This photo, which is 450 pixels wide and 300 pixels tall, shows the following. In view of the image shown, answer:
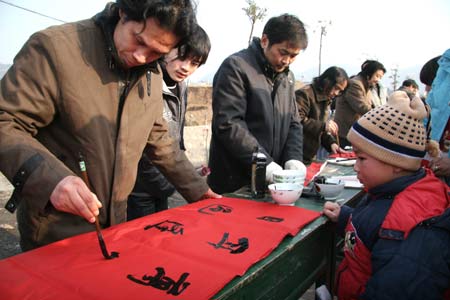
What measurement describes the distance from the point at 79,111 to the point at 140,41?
1.17 ft

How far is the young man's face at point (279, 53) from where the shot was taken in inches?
91.4

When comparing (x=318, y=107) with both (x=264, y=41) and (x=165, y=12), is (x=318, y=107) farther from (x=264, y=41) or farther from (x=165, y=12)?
(x=165, y=12)

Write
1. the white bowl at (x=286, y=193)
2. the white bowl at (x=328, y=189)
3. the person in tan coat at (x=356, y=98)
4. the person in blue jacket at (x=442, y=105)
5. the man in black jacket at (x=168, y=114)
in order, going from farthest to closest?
the person in tan coat at (x=356, y=98)
the person in blue jacket at (x=442, y=105)
the man in black jacket at (x=168, y=114)
the white bowl at (x=328, y=189)
the white bowl at (x=286, y=193)

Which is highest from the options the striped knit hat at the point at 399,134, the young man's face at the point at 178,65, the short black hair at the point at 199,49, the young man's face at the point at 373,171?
the short black hair at the point at 199,49

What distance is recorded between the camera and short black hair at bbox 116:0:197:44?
1324mm

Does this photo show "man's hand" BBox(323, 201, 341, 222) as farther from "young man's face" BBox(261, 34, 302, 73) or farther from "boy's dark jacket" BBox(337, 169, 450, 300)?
"young man's face" BBox(261, 34, 302, 73)

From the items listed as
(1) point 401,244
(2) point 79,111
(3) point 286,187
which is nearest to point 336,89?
(3) point 286,187

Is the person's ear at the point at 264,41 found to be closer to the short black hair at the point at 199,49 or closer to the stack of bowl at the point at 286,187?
the short black hair at the point at 199,49

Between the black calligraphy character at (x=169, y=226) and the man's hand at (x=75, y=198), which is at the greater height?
the man's hand at (x=75, y=198)

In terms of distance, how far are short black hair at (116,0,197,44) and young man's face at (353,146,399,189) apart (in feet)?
2.87

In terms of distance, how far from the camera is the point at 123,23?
1.41 metres

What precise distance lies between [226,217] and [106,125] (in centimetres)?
65

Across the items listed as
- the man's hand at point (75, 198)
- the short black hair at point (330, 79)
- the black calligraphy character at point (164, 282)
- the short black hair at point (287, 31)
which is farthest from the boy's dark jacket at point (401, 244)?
the short black hair at point (330, 79)

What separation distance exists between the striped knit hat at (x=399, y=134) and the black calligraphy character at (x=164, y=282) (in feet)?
2.97
